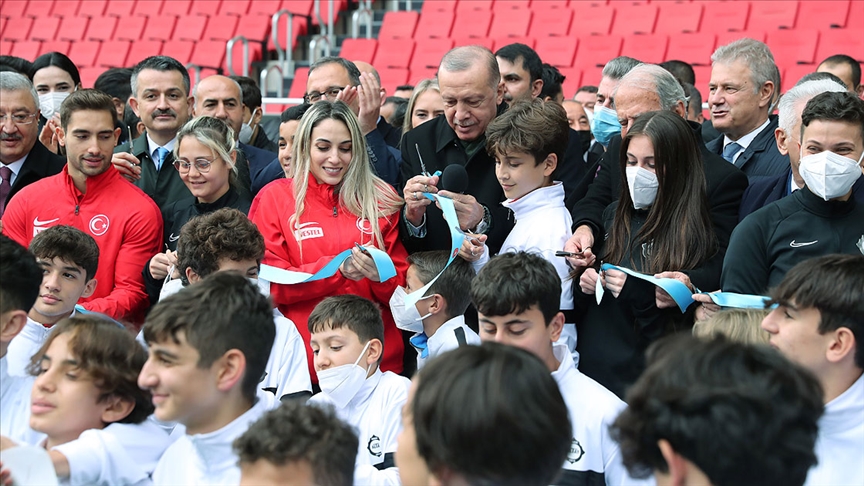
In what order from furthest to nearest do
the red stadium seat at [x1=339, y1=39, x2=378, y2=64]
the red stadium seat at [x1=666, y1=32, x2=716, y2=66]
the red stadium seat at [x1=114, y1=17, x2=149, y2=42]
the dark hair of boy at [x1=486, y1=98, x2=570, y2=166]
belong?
1. the red stadium seat at [x1=114, y1=17, x2=149, y2=42]
2. the red stadium seat at [x1=339, y1=39, x2=378, y2=64]
3. the red stadium seat at [x1=666, y1=32, x2=716, y2=66]
4. the dark hair of boy at [x1=486, y1=98, x2=570, y2=166]

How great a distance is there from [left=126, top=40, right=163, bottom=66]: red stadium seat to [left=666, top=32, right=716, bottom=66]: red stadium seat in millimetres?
7431

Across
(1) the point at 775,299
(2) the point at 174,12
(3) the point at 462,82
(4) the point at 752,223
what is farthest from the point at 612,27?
(1) the point at 775,299

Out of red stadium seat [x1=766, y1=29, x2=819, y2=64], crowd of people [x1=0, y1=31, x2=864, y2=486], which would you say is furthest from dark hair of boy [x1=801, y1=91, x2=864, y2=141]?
red stadium seat [x1=766, y1=29, x2=819, y2=64]

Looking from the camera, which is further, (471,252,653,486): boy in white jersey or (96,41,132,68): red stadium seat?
(96,41,132,68): red stadium seat

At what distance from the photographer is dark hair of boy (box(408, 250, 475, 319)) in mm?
3992

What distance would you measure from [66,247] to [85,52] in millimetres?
11584

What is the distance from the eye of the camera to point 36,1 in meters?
16.4

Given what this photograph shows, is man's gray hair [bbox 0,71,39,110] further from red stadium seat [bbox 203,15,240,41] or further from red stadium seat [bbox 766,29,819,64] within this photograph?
red stadium seat [bbox 203,15,240,41]

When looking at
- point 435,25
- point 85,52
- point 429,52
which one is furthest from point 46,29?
point 429,52

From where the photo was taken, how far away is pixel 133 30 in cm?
1477

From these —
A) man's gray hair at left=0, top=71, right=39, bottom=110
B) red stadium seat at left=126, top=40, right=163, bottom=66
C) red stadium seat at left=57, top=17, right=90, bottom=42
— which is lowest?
man's gray hair at left=0, top=71, right=39, bottom=110

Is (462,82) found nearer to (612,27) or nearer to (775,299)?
(775,299)

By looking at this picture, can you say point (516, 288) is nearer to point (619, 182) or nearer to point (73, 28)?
point (619, 182)

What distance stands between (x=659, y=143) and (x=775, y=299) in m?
1.17
